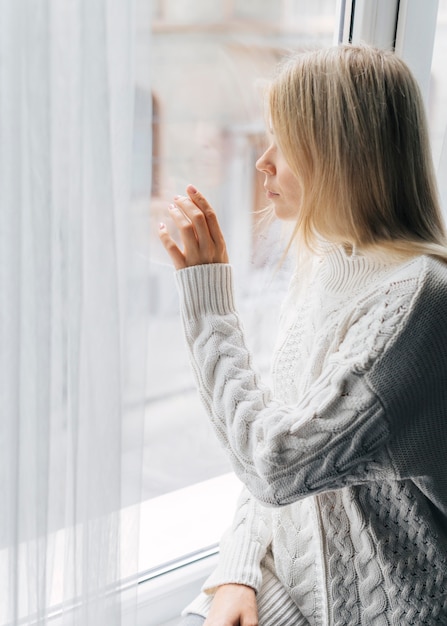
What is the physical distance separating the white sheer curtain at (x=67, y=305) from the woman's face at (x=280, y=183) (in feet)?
0.70

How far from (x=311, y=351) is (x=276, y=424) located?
155 millimetres

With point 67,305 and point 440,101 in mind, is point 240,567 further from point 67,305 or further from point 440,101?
point 440,101

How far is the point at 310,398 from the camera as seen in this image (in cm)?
90

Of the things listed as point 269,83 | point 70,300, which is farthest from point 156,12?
point 70,300

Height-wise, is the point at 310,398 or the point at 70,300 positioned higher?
the point at 70,300

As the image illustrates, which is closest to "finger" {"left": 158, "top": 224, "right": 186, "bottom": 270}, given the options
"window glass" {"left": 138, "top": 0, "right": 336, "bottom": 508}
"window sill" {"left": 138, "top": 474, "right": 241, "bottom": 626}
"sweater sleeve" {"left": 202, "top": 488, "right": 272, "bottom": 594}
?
"window glass" {"left": 138, "top": 0, "right": 336, "bottom": 508}

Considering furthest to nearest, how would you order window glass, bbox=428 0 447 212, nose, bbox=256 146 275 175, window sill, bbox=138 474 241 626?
window glass, bbox=428 0 447 212 → window sill, bbox=138 474 241 626 → nose, bbox=256 146 275 175

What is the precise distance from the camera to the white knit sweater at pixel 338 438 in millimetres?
856

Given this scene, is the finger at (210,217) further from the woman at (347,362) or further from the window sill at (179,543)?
the window sill at (179,543)

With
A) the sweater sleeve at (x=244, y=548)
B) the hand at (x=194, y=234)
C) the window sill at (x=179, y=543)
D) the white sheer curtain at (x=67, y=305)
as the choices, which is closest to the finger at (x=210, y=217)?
the hand at (x=194, y=234)

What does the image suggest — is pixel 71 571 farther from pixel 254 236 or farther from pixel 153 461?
pixel 254 236

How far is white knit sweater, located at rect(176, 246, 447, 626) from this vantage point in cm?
86

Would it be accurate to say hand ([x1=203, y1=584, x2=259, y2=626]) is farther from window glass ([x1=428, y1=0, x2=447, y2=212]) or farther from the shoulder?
window glass ([x1=428, y1=0, x2=447, y2=212])

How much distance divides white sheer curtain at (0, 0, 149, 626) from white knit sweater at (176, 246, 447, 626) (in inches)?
5.4
